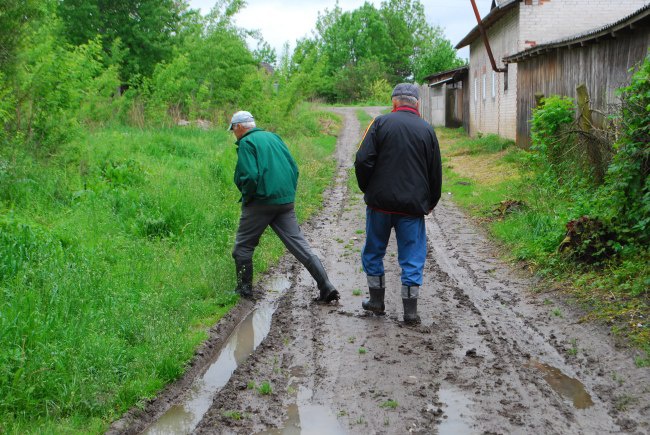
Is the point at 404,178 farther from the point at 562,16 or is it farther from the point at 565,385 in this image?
the point at 562,16

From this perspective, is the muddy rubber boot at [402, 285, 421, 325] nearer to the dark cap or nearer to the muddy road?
the muddy road

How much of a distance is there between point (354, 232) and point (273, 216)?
379 cm

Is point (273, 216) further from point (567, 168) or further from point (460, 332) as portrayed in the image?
point (567, 168)

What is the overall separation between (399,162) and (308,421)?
265 cm

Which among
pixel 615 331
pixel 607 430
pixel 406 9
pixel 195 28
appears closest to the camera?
pixel 607 430

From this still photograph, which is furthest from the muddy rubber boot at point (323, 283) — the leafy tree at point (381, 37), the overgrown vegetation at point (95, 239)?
the leafy tree at point (381, 37)

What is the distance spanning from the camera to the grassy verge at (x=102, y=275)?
4309 millimetres

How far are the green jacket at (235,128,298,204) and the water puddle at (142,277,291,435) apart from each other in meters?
1.19

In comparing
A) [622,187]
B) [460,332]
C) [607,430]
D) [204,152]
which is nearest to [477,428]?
[607,430]

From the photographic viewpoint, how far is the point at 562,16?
2020 cm

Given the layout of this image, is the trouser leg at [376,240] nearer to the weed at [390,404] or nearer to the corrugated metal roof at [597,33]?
the weed at [390,404]

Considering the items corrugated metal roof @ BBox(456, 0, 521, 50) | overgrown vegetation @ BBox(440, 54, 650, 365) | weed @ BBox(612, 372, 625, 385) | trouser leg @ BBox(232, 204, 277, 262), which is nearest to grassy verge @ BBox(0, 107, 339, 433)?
trouser leg @ BBox(232, 204, 277, 262)

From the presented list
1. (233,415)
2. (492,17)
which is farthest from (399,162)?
(492,17)

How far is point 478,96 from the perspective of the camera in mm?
27219
